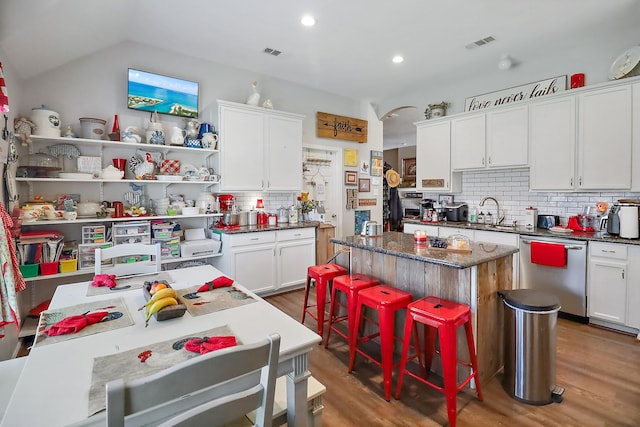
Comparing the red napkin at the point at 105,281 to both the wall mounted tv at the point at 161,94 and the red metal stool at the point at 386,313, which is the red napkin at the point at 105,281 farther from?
the wall mounted tv at the point at 161,94

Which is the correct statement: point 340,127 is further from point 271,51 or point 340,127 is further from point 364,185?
point 271,51

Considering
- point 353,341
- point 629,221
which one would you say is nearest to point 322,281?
point 353,341

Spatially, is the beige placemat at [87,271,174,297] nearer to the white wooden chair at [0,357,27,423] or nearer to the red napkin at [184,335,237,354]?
the white wooden chair at [0,357,27,423]

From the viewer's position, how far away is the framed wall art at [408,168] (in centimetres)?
1016

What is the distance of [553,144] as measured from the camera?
12.0 ft

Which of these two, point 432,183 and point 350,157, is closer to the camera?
point 432,183

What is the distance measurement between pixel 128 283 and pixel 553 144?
4.31 m

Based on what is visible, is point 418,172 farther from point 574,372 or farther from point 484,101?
point 574,372

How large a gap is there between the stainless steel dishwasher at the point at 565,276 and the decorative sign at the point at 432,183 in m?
1.43

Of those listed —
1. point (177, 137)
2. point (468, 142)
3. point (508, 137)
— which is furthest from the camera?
point (468, 142)

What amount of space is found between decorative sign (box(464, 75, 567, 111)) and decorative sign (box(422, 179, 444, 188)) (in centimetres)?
108

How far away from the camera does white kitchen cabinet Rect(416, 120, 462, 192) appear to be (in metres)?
4.65

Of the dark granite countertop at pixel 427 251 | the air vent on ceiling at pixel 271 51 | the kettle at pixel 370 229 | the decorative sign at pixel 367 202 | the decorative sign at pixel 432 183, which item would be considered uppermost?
the air vent on ceiling at pixel 271 51

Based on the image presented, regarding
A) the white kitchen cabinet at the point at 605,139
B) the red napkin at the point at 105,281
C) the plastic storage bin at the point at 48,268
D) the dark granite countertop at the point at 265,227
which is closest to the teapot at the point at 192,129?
the dark granite countertop at the point at 265,227
